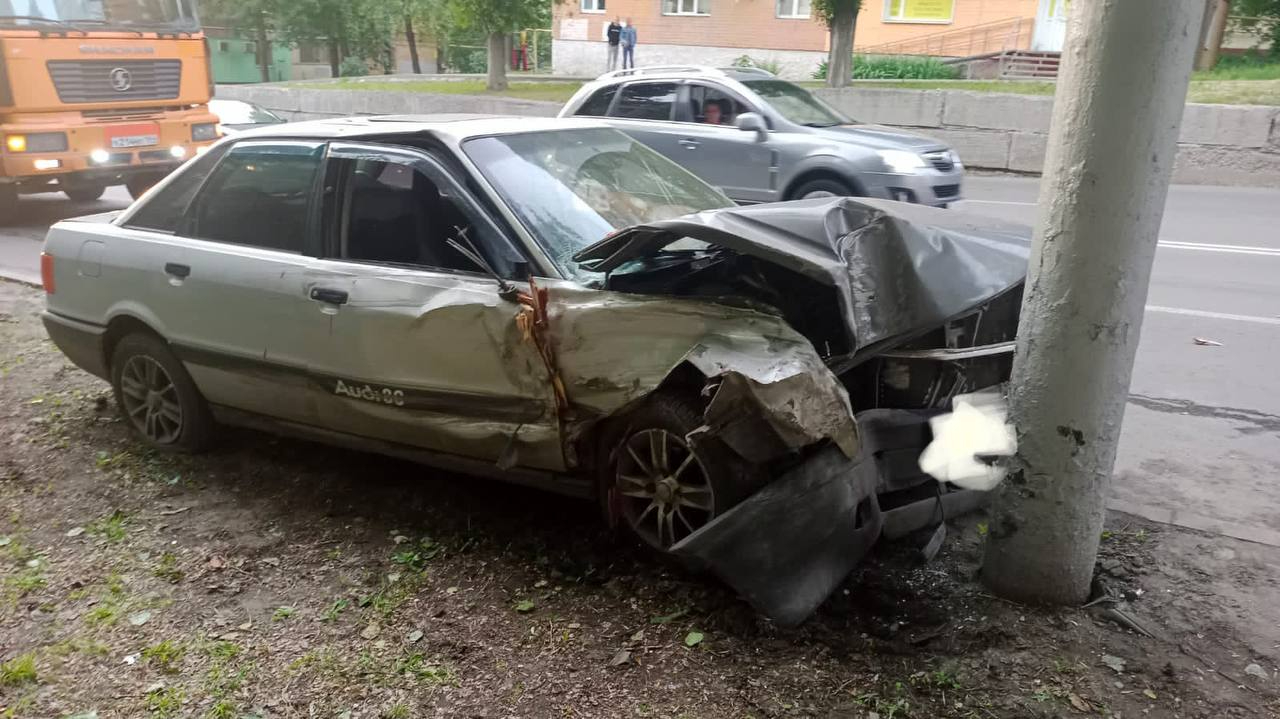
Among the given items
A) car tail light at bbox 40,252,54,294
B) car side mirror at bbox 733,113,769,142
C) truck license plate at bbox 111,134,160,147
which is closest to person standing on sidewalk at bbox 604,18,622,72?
truck license plate at bbox 111,134,160,147

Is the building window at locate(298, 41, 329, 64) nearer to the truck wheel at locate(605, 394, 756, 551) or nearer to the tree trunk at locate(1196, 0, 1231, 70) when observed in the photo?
the tree trunk at locate(1196, 0, 1231, 70)

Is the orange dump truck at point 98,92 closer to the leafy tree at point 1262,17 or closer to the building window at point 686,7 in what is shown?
the building window at point 686,7

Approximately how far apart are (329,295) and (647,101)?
7216 mm

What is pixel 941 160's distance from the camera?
9.91m

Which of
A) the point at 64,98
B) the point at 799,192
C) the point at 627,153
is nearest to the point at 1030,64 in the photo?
the point at 799,192

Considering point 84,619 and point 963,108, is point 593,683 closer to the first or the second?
point 84,619

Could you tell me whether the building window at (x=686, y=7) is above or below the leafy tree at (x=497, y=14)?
above

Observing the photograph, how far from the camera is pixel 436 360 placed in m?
3.90

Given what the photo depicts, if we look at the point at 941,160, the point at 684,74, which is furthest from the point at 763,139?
the point at 941,160

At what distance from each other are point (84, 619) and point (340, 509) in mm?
1103

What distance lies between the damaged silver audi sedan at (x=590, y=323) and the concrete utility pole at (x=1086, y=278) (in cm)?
41

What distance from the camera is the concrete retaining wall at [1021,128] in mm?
15164

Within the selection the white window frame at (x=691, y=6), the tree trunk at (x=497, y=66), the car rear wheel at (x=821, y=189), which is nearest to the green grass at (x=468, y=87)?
the tree trunk at (x=497, y=66)

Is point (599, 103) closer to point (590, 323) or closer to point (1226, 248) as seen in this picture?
point (1226, 248)
